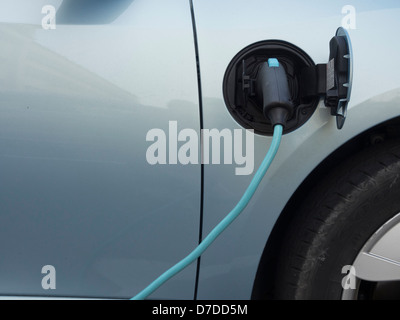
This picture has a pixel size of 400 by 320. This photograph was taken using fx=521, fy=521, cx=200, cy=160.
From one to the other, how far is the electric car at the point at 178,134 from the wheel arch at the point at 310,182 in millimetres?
29

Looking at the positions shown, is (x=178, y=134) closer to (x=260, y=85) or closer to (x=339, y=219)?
(x=260, y=85)

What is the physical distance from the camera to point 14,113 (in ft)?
3.91

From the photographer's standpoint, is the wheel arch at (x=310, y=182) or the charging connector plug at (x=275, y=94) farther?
the wheel arch at (x=310, y=182)

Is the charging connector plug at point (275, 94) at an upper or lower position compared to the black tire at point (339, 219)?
upper

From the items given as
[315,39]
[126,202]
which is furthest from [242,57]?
[126,202]

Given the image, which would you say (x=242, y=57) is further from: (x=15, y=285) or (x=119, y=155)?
(x=15, y=285)

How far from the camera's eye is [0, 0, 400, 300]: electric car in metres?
1.19

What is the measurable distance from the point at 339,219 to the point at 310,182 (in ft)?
0.39

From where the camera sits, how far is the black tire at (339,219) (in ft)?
3.98

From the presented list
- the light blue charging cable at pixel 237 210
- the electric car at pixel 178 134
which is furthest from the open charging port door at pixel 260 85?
the light blue charging cable at pixel 237 210

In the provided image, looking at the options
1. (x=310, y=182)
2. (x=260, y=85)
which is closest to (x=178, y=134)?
(x=260, y=85)

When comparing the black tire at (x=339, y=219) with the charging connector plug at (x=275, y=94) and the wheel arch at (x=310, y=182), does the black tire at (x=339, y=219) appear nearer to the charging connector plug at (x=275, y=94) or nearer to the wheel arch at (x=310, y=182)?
the wheel arch at (x=310, y=182)

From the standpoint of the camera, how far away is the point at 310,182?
129cm

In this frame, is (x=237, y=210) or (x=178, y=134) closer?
(x=237, y=210)
